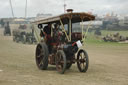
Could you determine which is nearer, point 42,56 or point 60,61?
point 60,61

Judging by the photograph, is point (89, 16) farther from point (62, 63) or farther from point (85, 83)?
point (85, 83)

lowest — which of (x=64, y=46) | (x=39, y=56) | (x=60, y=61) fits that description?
(x=39, y=56)

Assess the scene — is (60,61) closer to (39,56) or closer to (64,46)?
(64,46)

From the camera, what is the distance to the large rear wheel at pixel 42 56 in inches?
354

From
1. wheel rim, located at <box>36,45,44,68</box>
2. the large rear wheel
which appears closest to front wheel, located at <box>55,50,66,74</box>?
the large rear wheel

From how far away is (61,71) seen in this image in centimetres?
809

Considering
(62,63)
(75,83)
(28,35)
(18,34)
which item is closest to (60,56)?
(62,63)

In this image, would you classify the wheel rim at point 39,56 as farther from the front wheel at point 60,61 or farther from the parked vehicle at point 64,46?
the front wheel at point 60,61

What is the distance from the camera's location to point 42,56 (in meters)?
9.60

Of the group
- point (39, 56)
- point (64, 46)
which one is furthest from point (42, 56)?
point (64, 46)

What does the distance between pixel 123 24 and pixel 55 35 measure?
32432 millimetres

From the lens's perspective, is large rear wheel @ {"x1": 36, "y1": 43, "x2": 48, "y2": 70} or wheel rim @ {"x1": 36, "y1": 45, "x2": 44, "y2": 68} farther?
wheel rim @ {"x1": 36, "y1": 45, "x2": 44, "y2": 68}

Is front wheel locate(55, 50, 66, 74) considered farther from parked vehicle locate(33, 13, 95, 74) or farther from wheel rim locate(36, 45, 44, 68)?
wheel rim locate(36, 45, 44, 68)

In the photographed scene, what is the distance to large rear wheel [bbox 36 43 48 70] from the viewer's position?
900 cm
